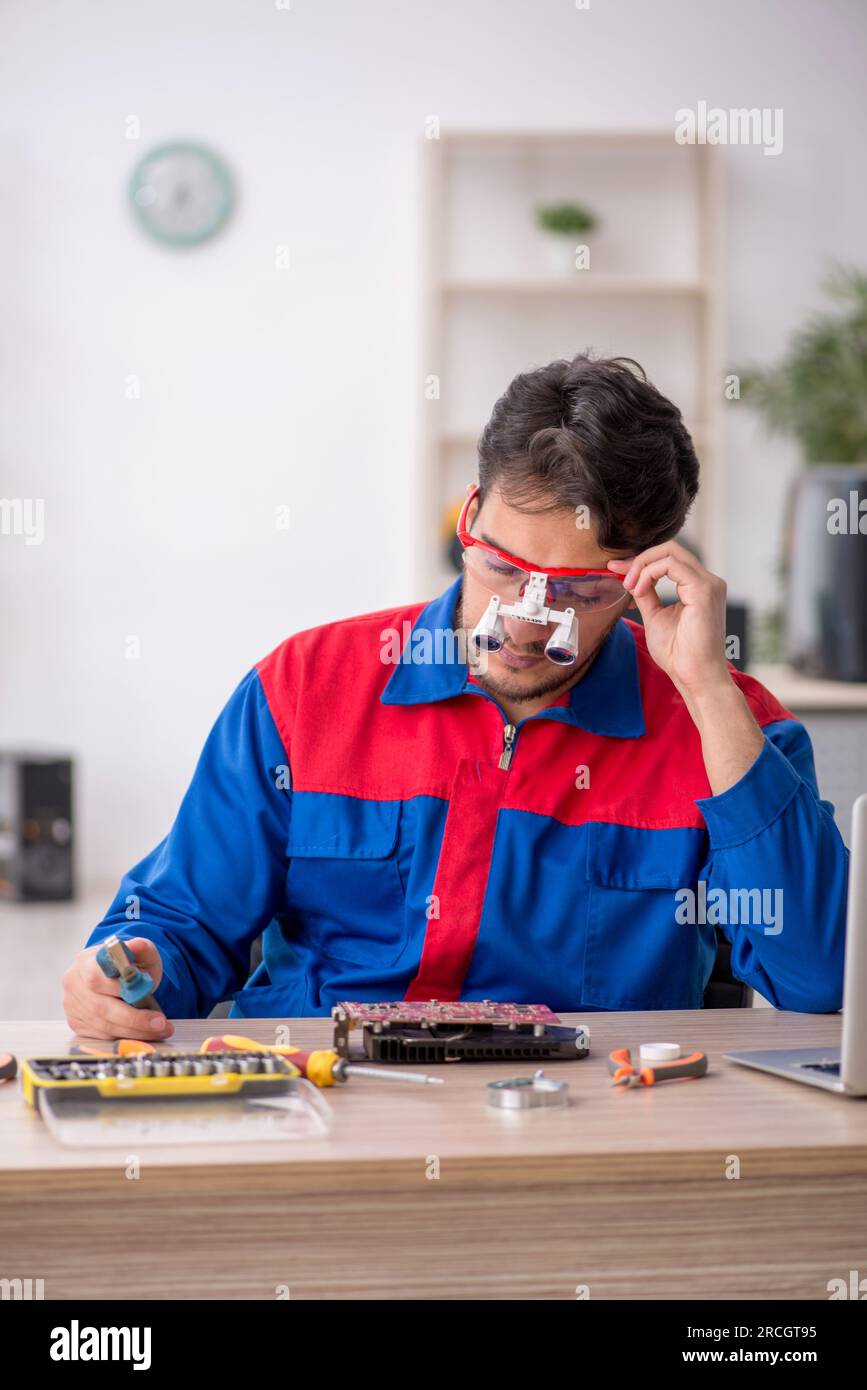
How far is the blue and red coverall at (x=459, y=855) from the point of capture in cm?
171

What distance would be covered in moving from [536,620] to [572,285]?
4031 mm

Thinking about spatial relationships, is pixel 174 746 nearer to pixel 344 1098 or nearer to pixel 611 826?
pixel 611 826

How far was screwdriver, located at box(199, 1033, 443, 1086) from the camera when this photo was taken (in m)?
1.30

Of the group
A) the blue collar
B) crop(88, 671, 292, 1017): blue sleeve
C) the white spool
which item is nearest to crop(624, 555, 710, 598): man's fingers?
the blue collar

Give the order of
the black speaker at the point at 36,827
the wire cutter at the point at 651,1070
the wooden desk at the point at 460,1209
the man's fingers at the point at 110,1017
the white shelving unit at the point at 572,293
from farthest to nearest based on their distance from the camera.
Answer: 1. the white shelving unit at the point at 572,293
2. the black speaker at the point at 36,827
3. the man's fingers at the point at 110,1017
4. the wire cutter at the point at 651,1070
5. the wooden desk at the point at 460,1209

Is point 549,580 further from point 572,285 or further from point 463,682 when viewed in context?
point 572,285

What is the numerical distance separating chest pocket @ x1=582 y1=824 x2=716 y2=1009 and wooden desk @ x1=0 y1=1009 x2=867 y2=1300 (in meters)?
0.52

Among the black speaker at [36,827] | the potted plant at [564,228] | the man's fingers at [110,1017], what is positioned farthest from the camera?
the potted plant at [564,228]

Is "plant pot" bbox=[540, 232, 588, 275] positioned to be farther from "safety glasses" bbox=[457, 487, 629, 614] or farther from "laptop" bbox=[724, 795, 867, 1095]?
"laptop" bbox=[724, 795, 867, 1095]

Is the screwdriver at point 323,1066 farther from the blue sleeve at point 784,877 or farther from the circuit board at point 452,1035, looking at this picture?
the blue sleeve at point 784,877

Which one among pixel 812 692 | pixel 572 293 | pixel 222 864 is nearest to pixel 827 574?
pixel 812 692

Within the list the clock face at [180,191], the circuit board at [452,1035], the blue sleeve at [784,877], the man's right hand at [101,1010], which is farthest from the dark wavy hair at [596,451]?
the clock face at [180,191]

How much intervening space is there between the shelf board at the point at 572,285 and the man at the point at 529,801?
3809 mm
